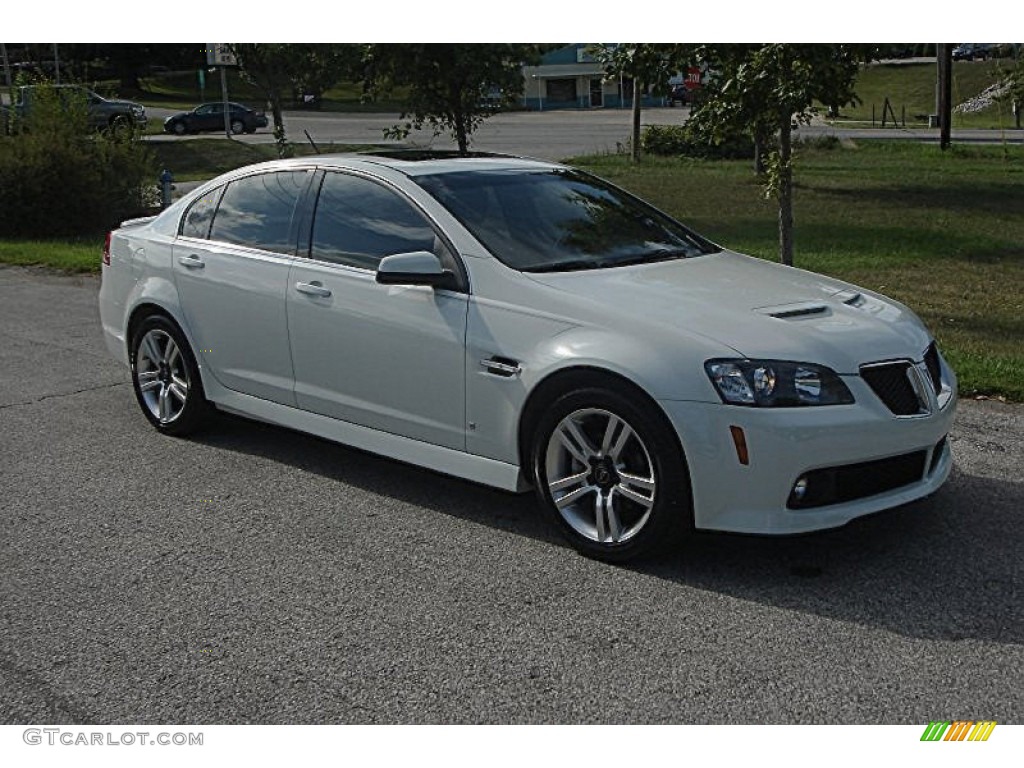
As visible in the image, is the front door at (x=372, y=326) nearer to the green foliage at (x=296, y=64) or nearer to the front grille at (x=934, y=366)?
the front grille at (x=934, y=366)

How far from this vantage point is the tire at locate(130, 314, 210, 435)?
7.21m

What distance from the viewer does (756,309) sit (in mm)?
5367

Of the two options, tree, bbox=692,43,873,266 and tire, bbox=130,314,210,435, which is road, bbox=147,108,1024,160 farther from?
tire, bbox=130,314,210,435

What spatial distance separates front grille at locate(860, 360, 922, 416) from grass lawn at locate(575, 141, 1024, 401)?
299 cm

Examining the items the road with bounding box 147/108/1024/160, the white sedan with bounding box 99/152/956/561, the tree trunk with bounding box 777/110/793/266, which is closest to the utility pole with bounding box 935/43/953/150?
the road with bounding box 147/108/1024/160

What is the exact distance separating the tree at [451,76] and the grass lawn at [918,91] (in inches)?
1535

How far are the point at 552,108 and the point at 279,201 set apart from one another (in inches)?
3038

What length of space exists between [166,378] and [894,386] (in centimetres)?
410

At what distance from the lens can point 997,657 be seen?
4.29 meters

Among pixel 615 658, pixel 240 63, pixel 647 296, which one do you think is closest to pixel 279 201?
pixel 647 296

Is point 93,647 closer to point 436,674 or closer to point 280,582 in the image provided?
point 280,582

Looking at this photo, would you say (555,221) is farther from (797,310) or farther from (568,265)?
(797,310)

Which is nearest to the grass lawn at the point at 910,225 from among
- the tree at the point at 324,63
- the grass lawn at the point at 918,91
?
the tree at the point at 324,63

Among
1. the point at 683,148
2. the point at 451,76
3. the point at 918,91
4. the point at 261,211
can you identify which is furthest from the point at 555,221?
the point at 918,91
